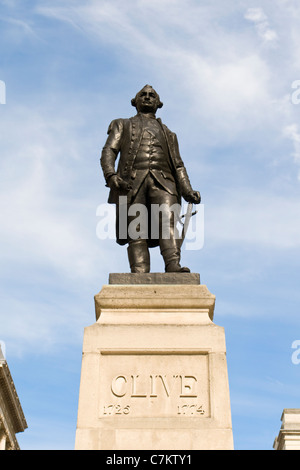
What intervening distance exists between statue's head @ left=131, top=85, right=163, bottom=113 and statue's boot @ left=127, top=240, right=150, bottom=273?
231cm

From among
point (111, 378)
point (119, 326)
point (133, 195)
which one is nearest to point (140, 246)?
point (133, 195)

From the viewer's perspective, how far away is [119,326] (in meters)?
7.56

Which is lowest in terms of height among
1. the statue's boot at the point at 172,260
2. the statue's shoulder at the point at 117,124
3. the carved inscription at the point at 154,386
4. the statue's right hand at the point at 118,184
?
the carved inscription at the point at 154,386

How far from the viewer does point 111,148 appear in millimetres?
9305

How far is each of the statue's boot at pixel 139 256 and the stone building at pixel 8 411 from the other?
47.0 meters

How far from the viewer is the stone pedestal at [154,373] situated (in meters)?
6.80

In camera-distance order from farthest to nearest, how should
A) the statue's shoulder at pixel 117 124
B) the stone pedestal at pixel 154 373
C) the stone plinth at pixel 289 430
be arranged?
the stone plinth at pixel 289 430, the statue's shoulder at pixel 117 124, the stone pedestal at pixel 154 373

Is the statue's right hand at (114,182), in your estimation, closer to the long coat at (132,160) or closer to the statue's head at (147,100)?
the long coat at (132,160)

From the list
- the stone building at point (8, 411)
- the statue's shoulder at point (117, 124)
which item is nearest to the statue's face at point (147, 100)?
the statue's shoulder at point (117, 124)

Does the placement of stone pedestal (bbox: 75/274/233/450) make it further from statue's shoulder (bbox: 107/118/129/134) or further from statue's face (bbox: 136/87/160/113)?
statue's face (bbox: 136/87/160/113)

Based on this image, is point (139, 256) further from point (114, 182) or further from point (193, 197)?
point (193, 197)

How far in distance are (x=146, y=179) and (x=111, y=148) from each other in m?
0.72

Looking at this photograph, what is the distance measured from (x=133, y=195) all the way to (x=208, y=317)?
85.4 inches
